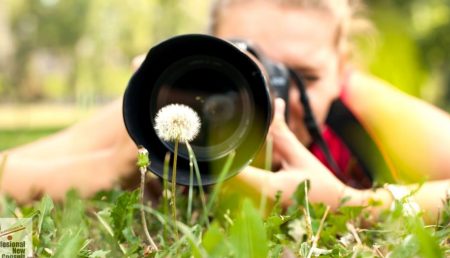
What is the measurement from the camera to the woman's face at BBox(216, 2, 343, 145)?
5.49 feet

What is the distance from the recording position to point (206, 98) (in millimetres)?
1135

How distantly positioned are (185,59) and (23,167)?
759 millimetres

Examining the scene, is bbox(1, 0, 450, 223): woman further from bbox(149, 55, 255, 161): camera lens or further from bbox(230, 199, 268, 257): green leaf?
bbox(230, 199, 268, 257): green leaf

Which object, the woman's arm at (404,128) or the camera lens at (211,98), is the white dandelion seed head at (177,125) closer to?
the camera lens at (211,98)

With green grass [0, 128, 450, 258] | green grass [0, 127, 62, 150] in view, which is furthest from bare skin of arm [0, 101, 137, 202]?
green grass [0, 127, 62, 150]

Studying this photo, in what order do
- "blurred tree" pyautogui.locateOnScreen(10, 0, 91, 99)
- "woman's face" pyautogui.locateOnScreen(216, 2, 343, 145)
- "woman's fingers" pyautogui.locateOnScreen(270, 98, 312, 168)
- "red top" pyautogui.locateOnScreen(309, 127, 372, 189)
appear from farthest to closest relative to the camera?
Answer: "blurred tree" pyautogui.locateOnScreen(10, 0, 91, 99) → "woman's face" pyautogui.locateOnScreen(216, 2, 343, 145) → "red top" pyautogui.locateOnScreen(309, 127, 372, 189) → "woman's fingers" pyautogui.locateOnScreen(270, 98, 312, 168)

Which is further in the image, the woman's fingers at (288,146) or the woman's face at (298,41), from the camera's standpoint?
the woman's face at (298,41)

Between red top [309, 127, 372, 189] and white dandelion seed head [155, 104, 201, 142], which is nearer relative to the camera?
white dandelion seed head [155, 104, 201, 142]

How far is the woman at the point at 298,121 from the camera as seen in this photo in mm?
1438

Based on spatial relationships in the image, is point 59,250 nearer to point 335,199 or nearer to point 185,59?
point 185,59

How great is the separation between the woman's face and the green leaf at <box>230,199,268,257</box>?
3.18ft

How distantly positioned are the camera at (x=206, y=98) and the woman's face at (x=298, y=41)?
21.0 inches

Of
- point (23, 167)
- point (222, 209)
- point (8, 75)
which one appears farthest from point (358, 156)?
point (8, 75)

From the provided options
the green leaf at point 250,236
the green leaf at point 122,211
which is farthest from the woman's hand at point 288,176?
the green leaf at point 250,236
